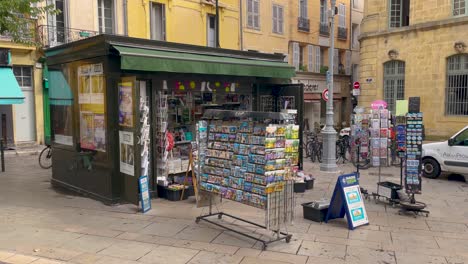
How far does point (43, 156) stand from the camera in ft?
42.9

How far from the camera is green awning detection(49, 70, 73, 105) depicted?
29.3ft

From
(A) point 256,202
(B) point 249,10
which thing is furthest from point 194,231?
(B) point 249,10

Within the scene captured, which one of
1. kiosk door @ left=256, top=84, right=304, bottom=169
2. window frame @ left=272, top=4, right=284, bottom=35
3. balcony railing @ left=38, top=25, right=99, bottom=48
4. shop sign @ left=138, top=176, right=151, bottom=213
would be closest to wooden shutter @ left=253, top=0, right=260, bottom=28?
window frame @ left=272, top=4, right=284, bottom=35

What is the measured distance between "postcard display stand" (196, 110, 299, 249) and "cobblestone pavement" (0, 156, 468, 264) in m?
0.45

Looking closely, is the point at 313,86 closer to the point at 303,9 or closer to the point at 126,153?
the point at 303,9

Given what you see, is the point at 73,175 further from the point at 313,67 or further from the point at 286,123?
the point at 313,67

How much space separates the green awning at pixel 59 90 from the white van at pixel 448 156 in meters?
9.22

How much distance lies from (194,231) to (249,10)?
72.8ft

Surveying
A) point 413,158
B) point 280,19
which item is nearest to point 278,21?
point 280,19

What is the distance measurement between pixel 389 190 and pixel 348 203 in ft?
Result: 6.43

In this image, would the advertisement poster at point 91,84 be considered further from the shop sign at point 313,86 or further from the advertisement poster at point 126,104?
the shop sign at point 313,86

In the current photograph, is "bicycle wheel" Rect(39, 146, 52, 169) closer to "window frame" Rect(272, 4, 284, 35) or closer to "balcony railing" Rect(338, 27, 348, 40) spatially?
"window frame" Rect(272, 4, 284, 35)

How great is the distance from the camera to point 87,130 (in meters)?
8.40

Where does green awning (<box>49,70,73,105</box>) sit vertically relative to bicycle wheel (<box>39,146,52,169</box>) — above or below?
above
